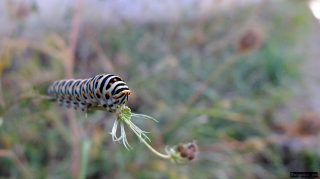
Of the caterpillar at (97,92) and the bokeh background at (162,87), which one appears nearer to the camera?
the caterpillar at (97,92)

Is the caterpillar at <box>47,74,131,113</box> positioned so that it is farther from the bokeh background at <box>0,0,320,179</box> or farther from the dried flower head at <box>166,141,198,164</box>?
the bokeh background at <box>0,0,320,179</box>

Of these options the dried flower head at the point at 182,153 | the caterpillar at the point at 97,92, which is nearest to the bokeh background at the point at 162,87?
the caterpillar at the point at 97,92

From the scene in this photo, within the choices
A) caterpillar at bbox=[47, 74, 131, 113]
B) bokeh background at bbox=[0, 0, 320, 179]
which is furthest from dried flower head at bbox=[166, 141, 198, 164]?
bokeh background at bbox=[0, 0, 320, 179]

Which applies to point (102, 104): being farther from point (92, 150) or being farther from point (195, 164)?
point (195, 164)

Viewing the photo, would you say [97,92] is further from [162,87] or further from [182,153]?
[162,87]

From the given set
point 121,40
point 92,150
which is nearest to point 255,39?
point 92,150

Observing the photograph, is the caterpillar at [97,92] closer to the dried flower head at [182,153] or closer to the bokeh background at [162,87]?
the dried flower head at [182,153]
